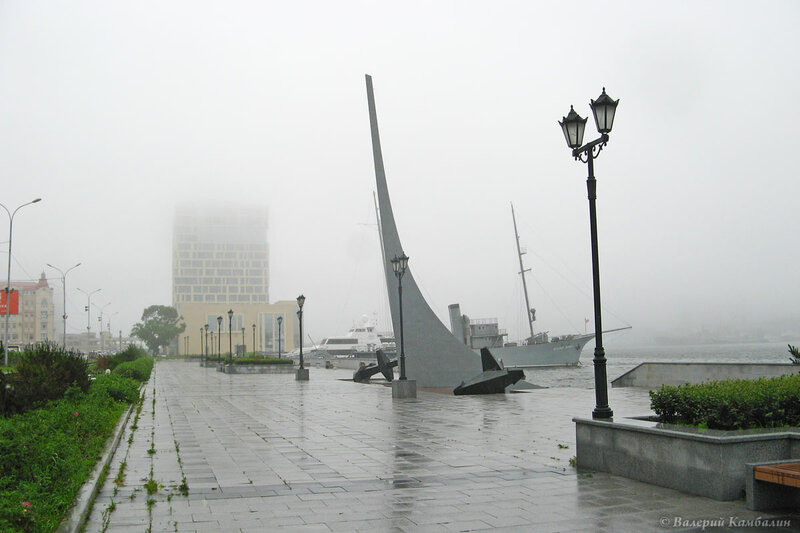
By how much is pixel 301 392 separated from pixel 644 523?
17.4 meters

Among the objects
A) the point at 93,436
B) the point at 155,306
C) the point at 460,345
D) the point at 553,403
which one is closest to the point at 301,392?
the point at 460,345

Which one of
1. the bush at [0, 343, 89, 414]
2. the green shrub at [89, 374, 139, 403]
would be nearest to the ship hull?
the green shrub at [89, 374, 139, 403]

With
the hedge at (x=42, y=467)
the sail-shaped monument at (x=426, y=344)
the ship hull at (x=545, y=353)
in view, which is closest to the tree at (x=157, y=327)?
the ship hull at (x=545, y=353)

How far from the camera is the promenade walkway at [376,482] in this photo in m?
5.41

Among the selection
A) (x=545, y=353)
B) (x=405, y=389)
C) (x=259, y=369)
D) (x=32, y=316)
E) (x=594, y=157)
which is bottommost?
(x=545, y=353)

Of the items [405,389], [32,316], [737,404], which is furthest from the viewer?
[32,316]

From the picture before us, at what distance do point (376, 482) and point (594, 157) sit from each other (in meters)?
4.81

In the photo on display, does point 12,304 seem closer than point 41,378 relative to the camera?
Answer: No

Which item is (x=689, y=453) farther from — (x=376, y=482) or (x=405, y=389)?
(x=405, y=389)

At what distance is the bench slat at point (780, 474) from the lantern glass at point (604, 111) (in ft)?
14.0

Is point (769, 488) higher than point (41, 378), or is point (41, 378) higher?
point (41, 378)

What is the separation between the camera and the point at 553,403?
16125 mm

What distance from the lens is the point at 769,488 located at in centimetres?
567

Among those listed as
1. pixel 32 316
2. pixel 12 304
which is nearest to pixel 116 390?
pixel 12 304
